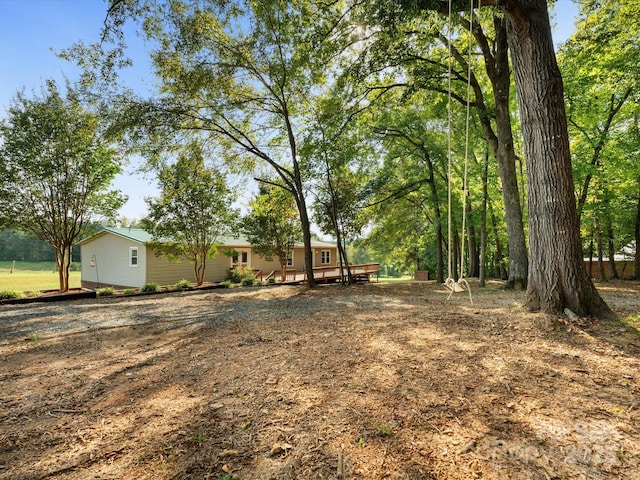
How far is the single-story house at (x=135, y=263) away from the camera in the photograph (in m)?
15.1

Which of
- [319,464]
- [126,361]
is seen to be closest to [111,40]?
[126,361]

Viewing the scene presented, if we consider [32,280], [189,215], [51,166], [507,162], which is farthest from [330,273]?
[32,280]

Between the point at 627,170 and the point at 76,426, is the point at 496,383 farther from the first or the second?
the point at 627,170

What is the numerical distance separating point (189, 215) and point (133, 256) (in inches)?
234

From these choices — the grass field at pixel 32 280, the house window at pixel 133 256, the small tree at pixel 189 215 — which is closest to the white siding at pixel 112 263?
the house window at pixel 133 256

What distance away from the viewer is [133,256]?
15609mm

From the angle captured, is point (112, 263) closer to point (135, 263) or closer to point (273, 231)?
point (135, 263)

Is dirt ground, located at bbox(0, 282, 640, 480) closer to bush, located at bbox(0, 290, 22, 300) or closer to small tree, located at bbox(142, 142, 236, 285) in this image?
bush, located at bbox(0, 290, 22, 300)

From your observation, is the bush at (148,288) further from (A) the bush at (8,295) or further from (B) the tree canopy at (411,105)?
(B) the tree canopy at (411,105)

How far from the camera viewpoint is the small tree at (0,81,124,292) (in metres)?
9.62

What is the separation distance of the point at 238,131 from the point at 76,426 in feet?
31.0

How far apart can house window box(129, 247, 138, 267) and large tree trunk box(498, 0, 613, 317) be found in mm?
16985

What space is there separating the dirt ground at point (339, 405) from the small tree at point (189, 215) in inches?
348

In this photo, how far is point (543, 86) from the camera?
140 inches
